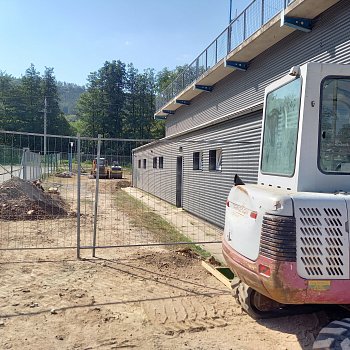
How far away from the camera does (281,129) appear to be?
4.30 m

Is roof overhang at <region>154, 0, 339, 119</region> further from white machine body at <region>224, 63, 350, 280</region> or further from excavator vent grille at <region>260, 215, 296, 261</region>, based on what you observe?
excavator vent grille at <region>260, 215, 296, 261</region>

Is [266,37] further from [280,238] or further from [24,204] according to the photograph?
[280,238]

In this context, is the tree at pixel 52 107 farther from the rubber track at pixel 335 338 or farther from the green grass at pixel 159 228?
the rubber track at pixel 335 338

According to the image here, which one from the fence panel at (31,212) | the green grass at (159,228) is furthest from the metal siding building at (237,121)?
the fence panel at (31,212)

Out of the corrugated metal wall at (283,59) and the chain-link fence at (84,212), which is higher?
the corrugated metal wall at (283,59)

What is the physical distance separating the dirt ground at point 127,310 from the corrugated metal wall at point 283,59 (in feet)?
21.2

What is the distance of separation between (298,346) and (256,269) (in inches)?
55.4

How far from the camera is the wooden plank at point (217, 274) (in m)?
6.47

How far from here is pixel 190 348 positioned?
14.3ft

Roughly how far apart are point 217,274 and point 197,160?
29.4 ft

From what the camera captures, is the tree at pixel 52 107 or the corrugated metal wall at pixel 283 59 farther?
the tree at pixel 52 107

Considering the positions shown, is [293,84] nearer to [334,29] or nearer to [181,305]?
[181,305]

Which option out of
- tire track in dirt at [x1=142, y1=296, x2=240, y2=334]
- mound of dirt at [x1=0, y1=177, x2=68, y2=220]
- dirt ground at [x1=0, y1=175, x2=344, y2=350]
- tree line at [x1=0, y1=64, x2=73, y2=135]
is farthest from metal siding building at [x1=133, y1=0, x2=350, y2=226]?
tree line at [x1=0, y1=64, x2=73, y2=135]

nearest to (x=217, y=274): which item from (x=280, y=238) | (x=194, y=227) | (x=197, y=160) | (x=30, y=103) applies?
(x=280, y=238)
